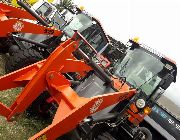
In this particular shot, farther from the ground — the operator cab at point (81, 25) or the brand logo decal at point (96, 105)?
the operator cab at point (81, 25)

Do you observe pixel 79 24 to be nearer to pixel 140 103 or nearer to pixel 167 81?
pixel 167 81

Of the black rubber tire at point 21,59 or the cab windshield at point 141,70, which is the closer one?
the cab windshield at point 141,70

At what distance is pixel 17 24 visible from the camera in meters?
8.53

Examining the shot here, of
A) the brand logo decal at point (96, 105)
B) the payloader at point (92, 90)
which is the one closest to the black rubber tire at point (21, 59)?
the payloader at point (92, 90)

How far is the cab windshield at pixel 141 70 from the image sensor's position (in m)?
7.60

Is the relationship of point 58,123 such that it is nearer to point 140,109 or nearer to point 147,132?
point 140,109

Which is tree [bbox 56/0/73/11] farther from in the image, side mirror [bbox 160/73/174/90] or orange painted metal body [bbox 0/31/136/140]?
orange painted metal body [bbox 0/31/136/140]

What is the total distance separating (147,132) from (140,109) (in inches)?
55.6

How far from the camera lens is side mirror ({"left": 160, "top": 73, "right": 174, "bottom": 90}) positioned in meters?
7.34

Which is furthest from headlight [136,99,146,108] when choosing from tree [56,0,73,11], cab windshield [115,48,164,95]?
tree [56,0,73,11]

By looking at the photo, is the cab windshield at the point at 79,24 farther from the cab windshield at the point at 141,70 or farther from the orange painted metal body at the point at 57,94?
the orange painted metal body at the point at 57,94

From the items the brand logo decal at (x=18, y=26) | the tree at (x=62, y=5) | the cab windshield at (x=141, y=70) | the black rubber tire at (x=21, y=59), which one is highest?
the tree at (x=62, y=5)

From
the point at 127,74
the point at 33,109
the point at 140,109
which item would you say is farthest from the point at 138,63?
the point at 33,109

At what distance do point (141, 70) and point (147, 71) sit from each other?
0.13 metres
